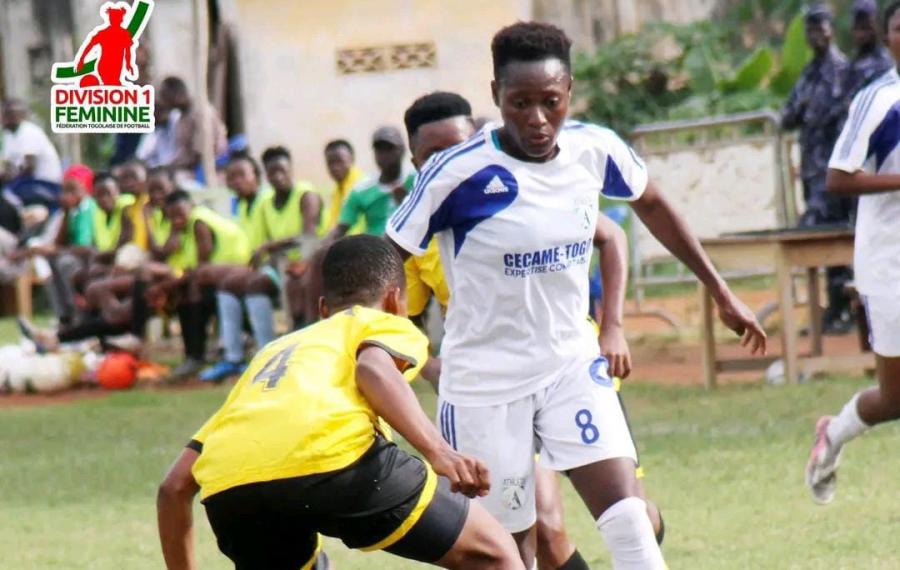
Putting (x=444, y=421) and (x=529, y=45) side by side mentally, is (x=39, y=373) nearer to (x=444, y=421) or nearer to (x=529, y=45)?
(x=444, y=421)

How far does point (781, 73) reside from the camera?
20.9 m

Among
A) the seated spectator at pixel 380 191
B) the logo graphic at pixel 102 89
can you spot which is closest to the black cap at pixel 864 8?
the seated spectator at pixel 380 191

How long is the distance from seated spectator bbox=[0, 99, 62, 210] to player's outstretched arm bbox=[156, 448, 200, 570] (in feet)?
50.3

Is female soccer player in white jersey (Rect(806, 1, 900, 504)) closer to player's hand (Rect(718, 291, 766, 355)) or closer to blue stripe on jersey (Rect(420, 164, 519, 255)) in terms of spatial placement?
player's hand (Rect(718, 291, 766, 355))

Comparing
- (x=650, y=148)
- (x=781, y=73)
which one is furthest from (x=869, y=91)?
(x=781, y=73)

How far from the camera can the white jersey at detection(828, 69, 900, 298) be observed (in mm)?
7770

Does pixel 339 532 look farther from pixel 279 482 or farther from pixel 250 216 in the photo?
pixel 250 216

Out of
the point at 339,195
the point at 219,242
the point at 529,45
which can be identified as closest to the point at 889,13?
the point at 529,45

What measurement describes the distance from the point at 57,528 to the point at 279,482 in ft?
13.0

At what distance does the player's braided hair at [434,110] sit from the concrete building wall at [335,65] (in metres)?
13.4

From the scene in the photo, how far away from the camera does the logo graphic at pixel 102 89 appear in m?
12.1

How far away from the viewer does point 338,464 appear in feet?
17.0

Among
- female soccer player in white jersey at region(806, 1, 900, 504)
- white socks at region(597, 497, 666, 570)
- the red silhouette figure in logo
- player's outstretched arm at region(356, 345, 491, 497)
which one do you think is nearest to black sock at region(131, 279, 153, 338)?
the red silhouette figure in logo

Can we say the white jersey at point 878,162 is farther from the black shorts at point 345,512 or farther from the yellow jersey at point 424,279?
the black shorts at point 345,512
